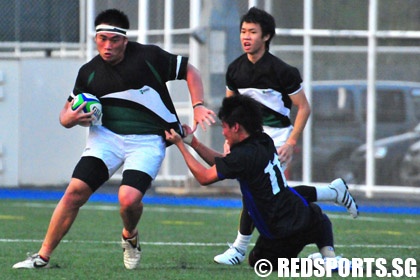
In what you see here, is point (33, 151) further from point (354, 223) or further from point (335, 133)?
point (354, 223)

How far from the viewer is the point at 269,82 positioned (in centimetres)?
854

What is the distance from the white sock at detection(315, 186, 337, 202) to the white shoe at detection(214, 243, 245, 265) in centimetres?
85

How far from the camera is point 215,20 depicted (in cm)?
1753

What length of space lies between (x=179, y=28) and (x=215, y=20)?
1100mm

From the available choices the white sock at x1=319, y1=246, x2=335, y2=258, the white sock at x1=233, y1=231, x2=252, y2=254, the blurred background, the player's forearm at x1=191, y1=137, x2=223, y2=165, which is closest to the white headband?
the player's forearm at x1=191, y1=137, x2=223, y2=165

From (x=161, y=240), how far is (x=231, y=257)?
1.99 m

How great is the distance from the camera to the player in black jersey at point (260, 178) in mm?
7504

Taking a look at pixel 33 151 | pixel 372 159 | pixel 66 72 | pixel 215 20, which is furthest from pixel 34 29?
pixel 372 159

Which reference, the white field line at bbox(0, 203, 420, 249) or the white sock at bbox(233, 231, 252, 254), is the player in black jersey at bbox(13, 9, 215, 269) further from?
the white field line at bbox(0, 203, 420, 249)

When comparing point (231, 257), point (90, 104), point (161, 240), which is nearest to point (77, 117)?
point (90, 104)

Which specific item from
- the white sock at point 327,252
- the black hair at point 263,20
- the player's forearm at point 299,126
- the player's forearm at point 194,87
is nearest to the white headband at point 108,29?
the player's forearm at point 194,87

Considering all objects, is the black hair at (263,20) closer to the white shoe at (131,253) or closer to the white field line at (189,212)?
the white shoe at (131,253)

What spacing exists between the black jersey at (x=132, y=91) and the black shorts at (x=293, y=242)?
1009mm

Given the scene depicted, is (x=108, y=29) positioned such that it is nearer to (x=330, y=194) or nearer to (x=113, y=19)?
(x=113, y=19)
